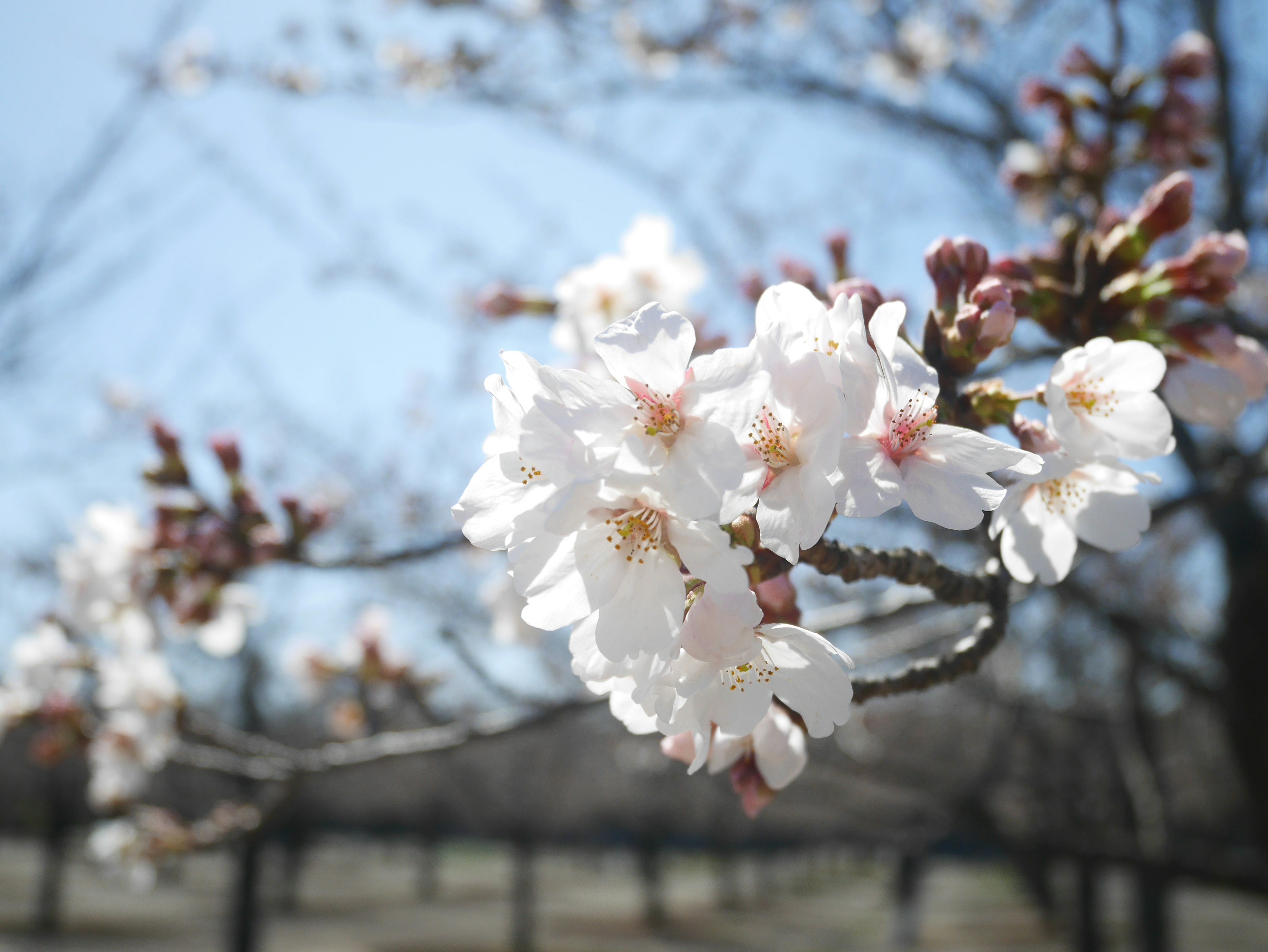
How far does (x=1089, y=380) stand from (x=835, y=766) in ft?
5.25

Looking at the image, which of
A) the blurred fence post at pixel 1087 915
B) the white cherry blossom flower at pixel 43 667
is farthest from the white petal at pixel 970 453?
the blurred fence post at pixel 1087 915

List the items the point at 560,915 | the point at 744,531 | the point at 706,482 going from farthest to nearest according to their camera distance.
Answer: the point at 560,915, the point at 744,531, the point at 706,482

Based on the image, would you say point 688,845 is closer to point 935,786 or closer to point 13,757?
point 13,757

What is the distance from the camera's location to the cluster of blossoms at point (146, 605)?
2.08 metres

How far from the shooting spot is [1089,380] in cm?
93

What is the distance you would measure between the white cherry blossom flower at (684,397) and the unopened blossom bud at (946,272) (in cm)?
36

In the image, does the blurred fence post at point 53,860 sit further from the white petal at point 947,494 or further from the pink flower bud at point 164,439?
the white petal at point 947,494

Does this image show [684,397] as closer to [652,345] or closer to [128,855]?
[652,345]

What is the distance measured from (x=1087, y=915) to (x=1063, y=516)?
9.26 metres

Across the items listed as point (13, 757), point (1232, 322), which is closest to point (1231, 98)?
point (1232, 322)

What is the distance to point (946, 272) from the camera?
968 mm

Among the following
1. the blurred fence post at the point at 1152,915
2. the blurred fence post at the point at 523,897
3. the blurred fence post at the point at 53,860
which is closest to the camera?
the blurred fence post at the point at 1152,915

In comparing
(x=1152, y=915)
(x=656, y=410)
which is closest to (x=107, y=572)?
(x=656, y=410)

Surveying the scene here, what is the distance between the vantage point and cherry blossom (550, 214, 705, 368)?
5.96ft
